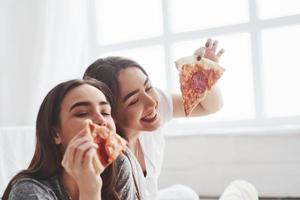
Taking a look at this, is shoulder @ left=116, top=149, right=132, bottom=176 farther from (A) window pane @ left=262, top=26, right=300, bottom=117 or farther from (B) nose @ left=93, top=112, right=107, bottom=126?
(A) window pane @ left=262, top=26, right=300, bottom=117

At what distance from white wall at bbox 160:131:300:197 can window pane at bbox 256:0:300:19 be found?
2.02ft

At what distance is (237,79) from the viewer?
224 cm

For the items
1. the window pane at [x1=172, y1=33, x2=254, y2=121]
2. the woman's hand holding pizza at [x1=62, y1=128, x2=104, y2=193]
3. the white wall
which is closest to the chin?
the woman's hand holding pizza at [x1=62, y1=128, x2=104, y2=193]

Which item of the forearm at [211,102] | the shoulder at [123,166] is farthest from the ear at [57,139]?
the forearm at [211,102]

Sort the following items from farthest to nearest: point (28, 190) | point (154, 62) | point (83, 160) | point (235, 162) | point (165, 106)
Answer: point (154, 62) → point (235, 162) → point (165, 106) → point (28, 190) → point (83, 160)

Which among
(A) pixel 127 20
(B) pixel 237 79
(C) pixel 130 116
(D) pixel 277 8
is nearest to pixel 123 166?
(C) pixel 130 116

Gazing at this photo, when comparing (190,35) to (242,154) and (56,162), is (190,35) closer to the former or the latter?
(242,154)

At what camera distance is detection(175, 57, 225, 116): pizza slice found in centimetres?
127

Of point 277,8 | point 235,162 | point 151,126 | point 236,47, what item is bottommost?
point 235,162

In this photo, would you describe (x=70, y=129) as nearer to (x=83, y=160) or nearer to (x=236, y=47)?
(x=83, y=160)

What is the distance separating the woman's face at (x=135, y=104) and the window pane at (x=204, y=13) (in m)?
1.22

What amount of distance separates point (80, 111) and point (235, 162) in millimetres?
1296

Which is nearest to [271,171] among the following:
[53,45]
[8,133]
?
[8,133]

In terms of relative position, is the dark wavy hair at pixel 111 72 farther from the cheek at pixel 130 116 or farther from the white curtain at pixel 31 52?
the white curtain at pixel 31 52
